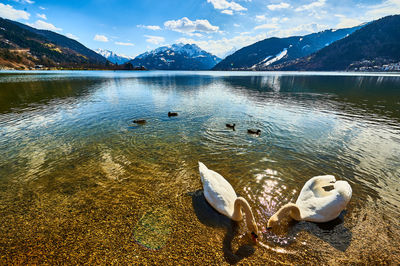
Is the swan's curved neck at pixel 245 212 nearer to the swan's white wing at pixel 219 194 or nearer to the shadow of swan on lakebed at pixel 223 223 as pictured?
the swan's white wing at pixel 219 194

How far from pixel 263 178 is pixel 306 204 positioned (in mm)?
3275

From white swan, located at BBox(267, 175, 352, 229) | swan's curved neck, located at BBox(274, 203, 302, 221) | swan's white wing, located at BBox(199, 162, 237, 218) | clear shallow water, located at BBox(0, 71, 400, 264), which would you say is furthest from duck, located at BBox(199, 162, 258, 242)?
swan's curved neck, located at BBox(274, 203, 302, 221)

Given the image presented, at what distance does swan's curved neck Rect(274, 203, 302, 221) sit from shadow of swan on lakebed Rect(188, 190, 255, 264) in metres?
1.92

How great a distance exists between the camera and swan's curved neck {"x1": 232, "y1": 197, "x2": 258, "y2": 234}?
22.6 ft

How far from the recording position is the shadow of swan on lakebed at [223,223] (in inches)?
259

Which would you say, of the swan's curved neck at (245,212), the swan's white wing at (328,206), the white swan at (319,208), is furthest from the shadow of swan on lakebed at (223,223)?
the swan's white wing at (328,206)

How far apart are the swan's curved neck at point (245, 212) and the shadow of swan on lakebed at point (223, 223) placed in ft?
1.68

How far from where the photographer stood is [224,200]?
816 centimetres

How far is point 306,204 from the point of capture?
26.8ft

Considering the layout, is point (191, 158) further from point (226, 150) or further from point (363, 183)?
point (363, 183)

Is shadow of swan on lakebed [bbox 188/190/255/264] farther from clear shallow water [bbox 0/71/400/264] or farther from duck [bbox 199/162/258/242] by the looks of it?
duck [bbox 199/162/258/242]

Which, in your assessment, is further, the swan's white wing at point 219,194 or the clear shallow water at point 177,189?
the swan's white wing at point 219,194

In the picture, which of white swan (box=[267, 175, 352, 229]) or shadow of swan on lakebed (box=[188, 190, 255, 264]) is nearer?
shadow of swan on lakebed (box=[188, 190, 255, 264])

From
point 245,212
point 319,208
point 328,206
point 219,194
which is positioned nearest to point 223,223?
point 219,194
